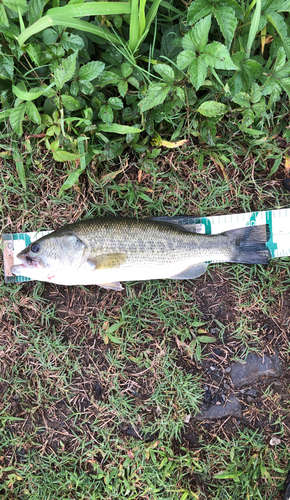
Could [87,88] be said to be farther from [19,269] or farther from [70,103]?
[19,269]

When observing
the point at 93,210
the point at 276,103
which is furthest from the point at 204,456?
the point at 276,103

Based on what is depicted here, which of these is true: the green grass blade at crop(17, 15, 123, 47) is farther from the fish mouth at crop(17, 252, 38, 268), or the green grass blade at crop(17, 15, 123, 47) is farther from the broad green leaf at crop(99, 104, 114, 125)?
the fish mouth at crop(17, 252, 38, 268)

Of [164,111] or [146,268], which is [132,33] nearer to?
[164,111]

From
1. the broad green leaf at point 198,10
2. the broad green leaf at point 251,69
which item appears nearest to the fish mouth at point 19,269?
the broad green leaf at point 198,10

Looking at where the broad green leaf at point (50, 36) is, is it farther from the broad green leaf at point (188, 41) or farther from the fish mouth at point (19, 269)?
the fish mouth at point (19, 269)

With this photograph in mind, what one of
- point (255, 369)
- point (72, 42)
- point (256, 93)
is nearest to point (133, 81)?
point (72, 42)
